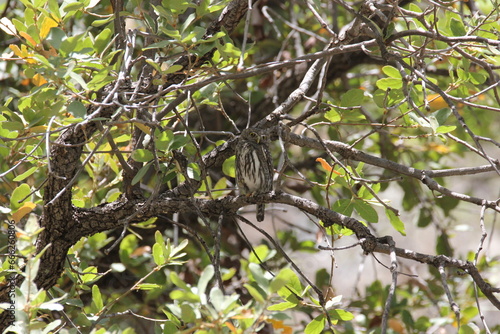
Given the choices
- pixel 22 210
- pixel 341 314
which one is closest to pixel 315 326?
A: pixel 341 314

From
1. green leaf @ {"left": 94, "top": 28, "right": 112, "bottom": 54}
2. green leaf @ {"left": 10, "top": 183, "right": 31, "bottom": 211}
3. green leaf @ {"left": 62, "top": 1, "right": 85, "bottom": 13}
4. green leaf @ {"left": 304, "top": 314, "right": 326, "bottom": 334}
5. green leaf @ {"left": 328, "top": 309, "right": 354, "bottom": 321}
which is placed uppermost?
green leaf @ {"left": 62, "top": 1, "right": 85, "bottom": 13}

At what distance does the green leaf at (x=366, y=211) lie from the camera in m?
2.47

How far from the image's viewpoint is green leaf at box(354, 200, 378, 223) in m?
2.47

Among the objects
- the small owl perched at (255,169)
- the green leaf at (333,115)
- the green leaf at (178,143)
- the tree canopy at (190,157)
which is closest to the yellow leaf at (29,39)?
the tree canopy at (190,157)

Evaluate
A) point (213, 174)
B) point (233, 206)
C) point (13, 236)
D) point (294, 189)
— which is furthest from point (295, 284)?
point (294, 189)

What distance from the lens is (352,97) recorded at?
2.72m

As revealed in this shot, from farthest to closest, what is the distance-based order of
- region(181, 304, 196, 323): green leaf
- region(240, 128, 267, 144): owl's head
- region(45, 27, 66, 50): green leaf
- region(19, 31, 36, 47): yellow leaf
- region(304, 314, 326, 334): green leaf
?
A: region(240, 128, 267, 144): owl's head < region(304, 314, 326, 334): green leaf < region(19, 31, 36, 47): yellow leaf < region(45, 27, 66, 50): green leaf < region(181, 304, 196, 323): green leaf

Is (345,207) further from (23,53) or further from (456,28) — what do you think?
(23,53)

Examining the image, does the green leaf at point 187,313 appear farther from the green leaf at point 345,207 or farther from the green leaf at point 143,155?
the green leaf at point 345,207

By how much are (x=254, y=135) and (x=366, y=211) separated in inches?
34.9

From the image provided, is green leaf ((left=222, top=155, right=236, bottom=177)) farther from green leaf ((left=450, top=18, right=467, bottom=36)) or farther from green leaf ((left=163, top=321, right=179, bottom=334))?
green leaf ((left=450, top=18, right=467, bottom=36))

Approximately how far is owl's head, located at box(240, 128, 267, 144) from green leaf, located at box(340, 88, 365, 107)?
420 millimetres

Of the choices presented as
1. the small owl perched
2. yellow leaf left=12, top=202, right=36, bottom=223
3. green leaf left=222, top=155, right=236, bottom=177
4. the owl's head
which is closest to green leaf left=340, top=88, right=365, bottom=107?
the owl's head

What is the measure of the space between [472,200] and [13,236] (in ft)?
6.66
